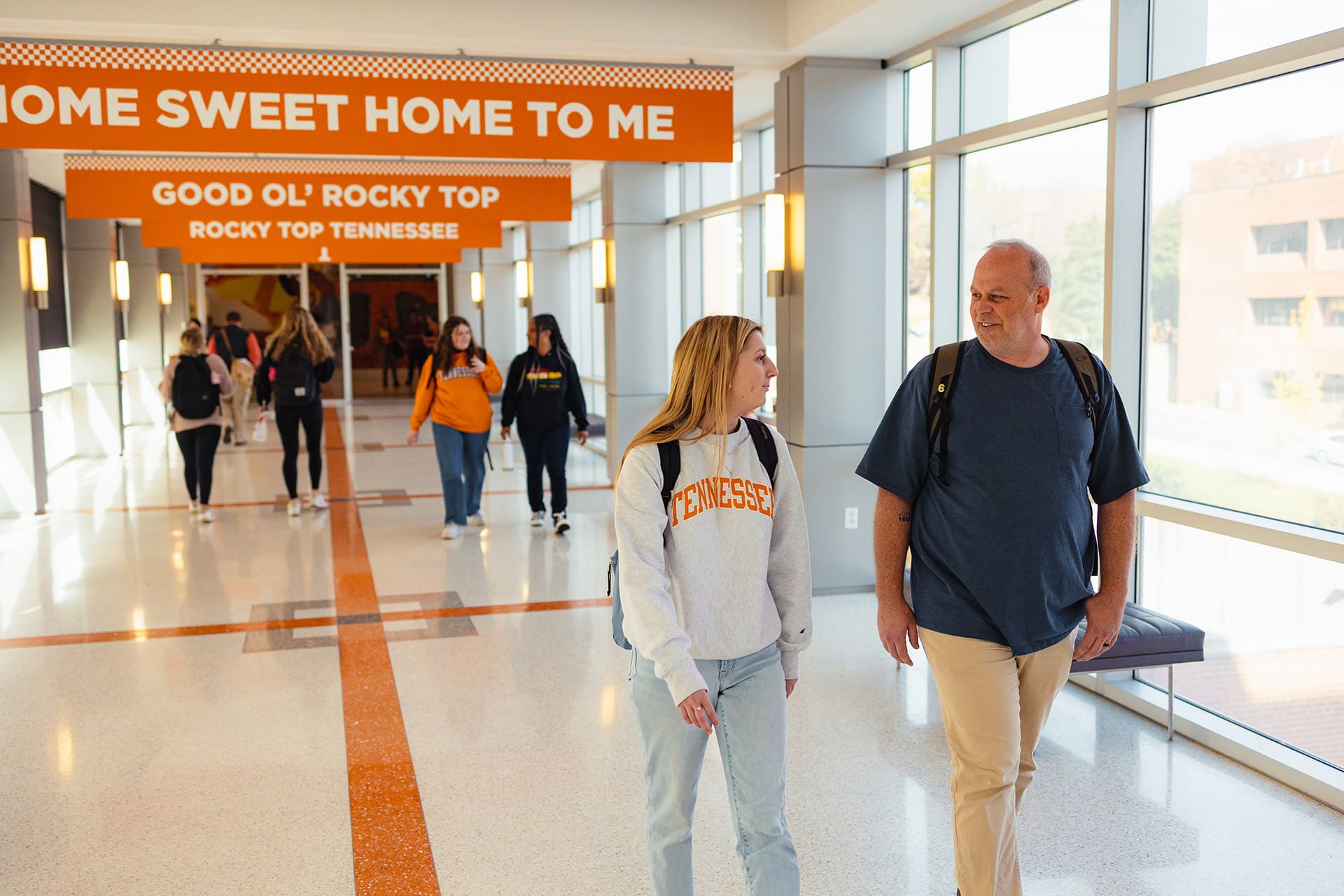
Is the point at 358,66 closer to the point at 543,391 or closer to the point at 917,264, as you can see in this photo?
the point at 917,264

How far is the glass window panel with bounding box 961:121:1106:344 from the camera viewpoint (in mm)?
5289

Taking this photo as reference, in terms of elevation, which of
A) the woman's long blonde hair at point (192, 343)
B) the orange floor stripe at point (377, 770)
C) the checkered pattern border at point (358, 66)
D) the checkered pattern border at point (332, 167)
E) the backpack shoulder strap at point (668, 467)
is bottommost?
the orange floor stripe at point (377, 770)

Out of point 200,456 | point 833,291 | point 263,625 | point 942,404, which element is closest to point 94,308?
point 200,456

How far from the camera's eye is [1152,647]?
13.9 ft

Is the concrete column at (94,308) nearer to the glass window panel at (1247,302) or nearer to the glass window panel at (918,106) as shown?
the glass window panel at (918,106)

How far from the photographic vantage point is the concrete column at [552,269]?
15711 mm

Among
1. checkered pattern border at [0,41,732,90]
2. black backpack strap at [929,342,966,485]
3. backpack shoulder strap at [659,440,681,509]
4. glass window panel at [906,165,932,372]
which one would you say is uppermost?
checkered pattern border at [0,41,732,90]

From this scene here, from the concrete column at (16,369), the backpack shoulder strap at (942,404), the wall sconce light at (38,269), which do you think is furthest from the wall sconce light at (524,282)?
the backpack shoulder strap at (942,404)

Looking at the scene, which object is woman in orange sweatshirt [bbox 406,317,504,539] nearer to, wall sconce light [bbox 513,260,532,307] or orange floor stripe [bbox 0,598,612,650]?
orange floor stripe [bbox 0,598,612,650]

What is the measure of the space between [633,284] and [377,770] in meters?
7.22

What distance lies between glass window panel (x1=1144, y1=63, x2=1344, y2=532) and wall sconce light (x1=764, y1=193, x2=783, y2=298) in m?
2.43

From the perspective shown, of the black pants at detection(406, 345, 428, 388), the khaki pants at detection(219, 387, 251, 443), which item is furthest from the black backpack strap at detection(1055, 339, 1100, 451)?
the black pants at detection(406, 345, 428, 388)

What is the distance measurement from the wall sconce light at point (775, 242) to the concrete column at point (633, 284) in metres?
3.95

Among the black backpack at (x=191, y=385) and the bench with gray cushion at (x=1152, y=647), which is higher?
the black backpack at (x=191, y=385)
